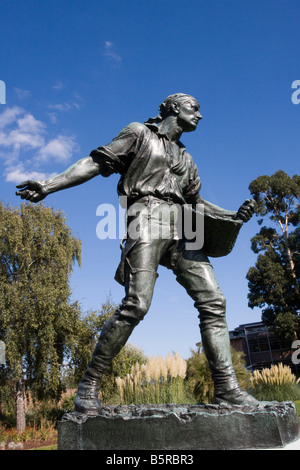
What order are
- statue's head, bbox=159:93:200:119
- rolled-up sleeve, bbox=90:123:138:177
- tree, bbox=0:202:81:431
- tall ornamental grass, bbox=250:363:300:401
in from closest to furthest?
rolled-up sleeve, bbox=90:123:138:177 → statue's head, bbox=159:93:200:119 → tall ornamental grass, bbox=250:363:300:401 → tree, bbox=0:202:81:431

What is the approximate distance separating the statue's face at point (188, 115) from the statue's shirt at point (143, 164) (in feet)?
0.83

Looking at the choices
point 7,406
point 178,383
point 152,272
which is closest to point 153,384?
point 178,383

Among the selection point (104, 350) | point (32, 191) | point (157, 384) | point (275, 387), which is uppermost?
point (32, 191)

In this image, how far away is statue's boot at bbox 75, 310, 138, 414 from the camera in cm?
284

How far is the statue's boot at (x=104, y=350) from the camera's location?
2.84 metres

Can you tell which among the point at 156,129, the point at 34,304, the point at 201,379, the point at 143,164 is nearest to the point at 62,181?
the point at 143,164

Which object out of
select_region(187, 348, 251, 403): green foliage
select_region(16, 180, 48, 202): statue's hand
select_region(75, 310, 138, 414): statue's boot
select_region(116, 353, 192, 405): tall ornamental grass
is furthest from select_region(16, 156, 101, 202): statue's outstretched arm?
select_region(187, 348, 251, 403): green foliage

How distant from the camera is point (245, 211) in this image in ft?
10.9

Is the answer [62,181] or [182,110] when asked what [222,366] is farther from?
[182,110]

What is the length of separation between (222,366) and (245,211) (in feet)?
4.29

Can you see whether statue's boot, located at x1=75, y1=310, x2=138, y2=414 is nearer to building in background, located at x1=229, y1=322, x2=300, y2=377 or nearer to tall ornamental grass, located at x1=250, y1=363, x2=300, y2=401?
tall ornamental grass, located at x1=250, y1=363, x2=300, y2=401

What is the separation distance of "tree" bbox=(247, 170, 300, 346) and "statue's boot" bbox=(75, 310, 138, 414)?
2363 centimetres

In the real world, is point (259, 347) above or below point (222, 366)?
above

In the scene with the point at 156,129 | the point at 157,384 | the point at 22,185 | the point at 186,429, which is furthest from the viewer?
the point at 157,384
